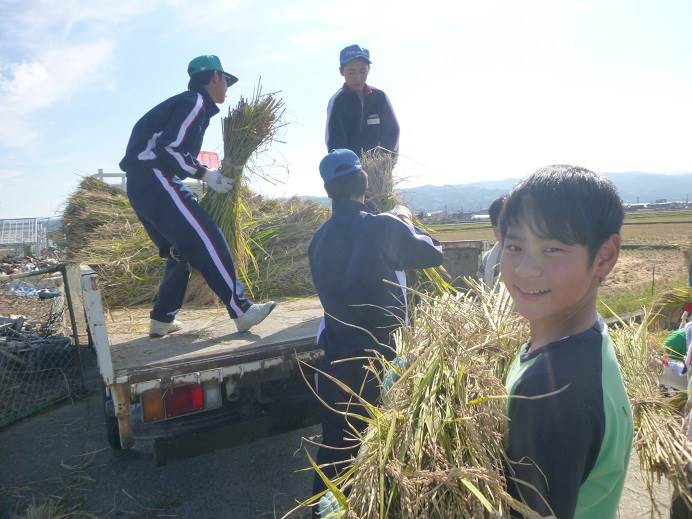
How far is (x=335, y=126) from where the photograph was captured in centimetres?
434

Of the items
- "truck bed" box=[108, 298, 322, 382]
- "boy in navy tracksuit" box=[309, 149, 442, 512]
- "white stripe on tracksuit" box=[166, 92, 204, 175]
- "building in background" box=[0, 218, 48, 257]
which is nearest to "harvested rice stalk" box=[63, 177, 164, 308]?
"truck bed" box=[108, 298, 322, 382]

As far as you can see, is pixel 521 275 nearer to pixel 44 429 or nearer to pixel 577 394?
pixel 577 394

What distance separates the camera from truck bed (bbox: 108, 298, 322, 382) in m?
2.70

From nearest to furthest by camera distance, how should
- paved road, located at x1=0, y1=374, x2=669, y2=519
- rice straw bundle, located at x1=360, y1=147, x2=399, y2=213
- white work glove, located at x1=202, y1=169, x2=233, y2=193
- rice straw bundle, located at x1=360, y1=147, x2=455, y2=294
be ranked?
1. paved road, located at x1=0, y1=374, x2=669, y2=519
2. white work glove, located at x1=202, y1=169, x2=233, y2=193
3. rice straw bundle, located at x1=360, y1=147, x2=455, y2=294
4. rice straw bundle, located at x1=360, y1=147, x2=399, y2=213

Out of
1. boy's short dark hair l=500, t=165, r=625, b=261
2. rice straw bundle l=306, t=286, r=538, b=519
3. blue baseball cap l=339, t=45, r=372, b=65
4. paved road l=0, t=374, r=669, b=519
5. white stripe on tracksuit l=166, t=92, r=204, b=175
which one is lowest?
paved road l=0, t=374, r=669, b=519

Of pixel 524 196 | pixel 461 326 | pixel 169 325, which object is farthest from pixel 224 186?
pixel 524 196

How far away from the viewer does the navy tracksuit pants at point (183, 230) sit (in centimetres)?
323

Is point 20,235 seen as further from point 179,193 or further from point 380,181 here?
point 380,181

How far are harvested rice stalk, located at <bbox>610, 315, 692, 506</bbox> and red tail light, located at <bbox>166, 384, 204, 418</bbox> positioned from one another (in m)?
2.03

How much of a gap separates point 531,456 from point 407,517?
0.83ft

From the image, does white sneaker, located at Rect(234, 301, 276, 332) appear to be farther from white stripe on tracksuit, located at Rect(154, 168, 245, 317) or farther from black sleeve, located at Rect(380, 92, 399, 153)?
black sleeve, located at Rect(380, 92, 399, 153)

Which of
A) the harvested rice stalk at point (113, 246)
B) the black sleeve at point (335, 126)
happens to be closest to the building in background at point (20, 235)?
the harvested rice stalk at point (113, 246)

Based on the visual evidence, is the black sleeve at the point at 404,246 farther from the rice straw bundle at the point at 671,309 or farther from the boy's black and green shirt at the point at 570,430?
the rice straw bundle at the point at 671,309

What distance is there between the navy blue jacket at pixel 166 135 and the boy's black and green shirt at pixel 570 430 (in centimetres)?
274
